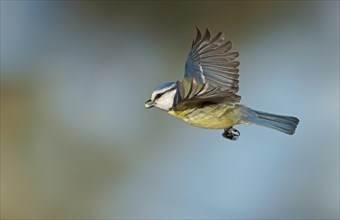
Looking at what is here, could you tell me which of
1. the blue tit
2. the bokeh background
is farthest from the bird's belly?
the bokeh background

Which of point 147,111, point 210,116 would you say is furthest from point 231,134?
point 147,111

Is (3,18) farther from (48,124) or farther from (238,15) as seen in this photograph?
(238,15)

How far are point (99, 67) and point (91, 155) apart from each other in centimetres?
33

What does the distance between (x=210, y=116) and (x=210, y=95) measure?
0.34 feet

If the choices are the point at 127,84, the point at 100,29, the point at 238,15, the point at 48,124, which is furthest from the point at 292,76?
the point at 48,124

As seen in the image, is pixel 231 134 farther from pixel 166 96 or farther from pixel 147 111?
pixel 147 111

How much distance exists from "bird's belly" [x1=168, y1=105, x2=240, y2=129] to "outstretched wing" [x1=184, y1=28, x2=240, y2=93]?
0.10 ft

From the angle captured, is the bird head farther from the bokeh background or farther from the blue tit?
the bokeh background

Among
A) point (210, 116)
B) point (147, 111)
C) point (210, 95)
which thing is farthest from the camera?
point (147, 111)

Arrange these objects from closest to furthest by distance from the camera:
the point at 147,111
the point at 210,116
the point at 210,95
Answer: the point at 210,95 → the point at 210,116 → the point at 147,111

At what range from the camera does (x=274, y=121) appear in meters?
0.58

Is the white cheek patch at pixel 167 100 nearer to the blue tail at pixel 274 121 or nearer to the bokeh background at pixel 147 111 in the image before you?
the blue tail at pixel 274 121

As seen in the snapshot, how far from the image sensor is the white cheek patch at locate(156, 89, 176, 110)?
19.7 inches

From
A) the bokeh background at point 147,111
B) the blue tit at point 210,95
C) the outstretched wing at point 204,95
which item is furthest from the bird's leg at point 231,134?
the bokeh background at point 147,111
